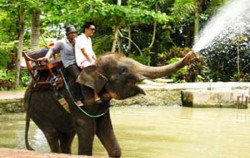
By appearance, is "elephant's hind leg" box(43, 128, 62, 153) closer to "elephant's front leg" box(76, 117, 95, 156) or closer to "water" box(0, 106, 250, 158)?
"elephant's front leg" box(76, 117, 95, 156)

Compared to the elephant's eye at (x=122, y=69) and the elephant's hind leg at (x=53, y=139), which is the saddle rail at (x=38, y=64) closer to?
the elephant's hind leg at (x=53, y=139)

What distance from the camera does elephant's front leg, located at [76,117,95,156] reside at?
6242 millimetres

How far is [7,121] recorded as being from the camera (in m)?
11.3

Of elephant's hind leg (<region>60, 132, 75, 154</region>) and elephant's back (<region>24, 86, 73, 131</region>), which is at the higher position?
elephant's back (<region>24, 86, 73, 131</region>)

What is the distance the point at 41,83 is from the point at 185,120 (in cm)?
530

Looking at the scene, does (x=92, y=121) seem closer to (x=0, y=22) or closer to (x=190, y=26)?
(x=0, y=22)

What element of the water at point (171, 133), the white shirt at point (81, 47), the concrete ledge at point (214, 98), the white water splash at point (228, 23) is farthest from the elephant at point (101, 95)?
the white water splash at point (228, 23)

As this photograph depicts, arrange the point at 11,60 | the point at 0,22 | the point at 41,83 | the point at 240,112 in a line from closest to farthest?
the point at 41,83 → the point at 240,112 → the point at 0,22 → the point at 11,60

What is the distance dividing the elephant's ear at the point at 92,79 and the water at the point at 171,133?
191 cm

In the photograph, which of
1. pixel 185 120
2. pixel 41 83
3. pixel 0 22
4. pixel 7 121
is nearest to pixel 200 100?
pixel 185 120

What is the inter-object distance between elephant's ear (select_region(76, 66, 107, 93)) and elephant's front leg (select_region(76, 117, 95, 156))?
0.41 meters

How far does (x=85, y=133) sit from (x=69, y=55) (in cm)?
100

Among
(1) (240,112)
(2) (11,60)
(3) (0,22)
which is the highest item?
(3) (0,22)

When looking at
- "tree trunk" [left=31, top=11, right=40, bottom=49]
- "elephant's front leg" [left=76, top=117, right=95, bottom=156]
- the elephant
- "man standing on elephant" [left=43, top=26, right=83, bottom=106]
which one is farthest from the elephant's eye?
"tree trunk" [left=31, top=11, right=40, bottom=49]
